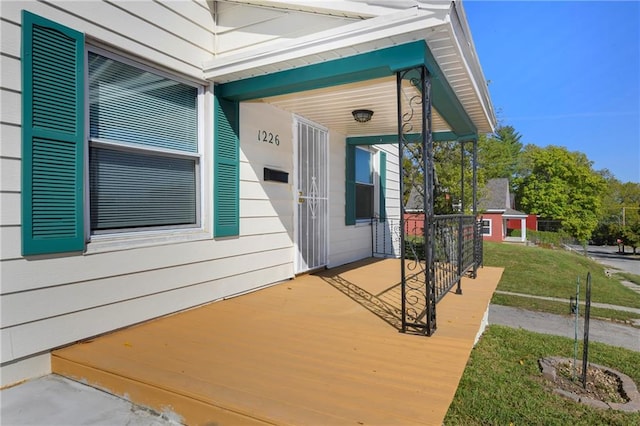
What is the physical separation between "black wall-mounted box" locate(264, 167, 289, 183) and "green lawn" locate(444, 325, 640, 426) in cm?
303

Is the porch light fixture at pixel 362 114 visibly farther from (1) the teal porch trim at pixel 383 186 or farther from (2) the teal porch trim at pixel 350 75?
(1) the teal porch trim at pixel 383 186

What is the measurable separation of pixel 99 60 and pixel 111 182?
2.92 ft

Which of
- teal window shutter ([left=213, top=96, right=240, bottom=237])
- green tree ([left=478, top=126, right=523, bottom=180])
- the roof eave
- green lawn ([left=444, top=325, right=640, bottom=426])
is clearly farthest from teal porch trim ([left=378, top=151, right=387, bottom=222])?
green tree ([left=478, top=126, right=523, bottom=180])

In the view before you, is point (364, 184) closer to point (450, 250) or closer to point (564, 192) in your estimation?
point (450, 250)

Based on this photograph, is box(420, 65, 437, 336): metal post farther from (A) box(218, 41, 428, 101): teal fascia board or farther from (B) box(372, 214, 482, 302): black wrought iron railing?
(A) box(218, 41, 428, 101): teal fascia board

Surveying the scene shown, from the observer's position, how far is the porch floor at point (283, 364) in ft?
5.33

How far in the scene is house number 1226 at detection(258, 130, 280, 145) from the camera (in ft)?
13.5

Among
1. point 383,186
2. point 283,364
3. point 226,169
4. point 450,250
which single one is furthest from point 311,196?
point 283,364

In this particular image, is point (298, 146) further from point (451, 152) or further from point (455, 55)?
point (451, 152)

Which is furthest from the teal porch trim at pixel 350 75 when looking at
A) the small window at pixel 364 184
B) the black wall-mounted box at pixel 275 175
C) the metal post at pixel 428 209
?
the small window at pixel 364 184

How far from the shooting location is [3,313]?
78.3 inches

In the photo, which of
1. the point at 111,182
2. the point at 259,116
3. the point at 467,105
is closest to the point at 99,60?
the point at 111,182

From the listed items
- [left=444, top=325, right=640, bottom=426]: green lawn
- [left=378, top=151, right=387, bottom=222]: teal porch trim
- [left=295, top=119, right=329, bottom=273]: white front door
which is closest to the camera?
[left=444, top=325, right=640, bottom=426]: green lawn

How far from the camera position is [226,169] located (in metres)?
3.55
